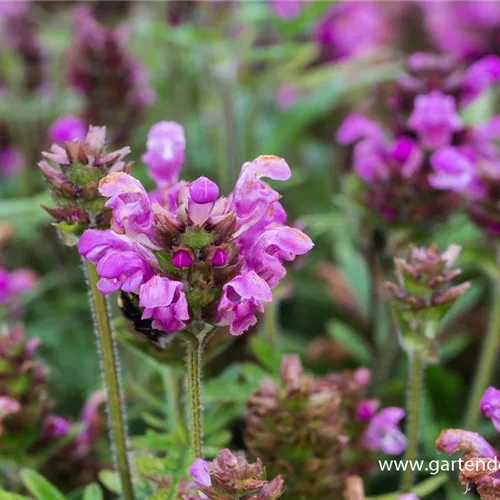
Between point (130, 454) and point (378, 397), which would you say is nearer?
point (130, 454)

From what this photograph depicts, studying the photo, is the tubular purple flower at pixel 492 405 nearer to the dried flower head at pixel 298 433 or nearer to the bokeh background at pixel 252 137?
the dried flower head at pixel 298 433

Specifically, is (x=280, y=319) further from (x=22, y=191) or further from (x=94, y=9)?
(x=94, y=9)

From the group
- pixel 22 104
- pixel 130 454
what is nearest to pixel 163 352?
pixel 130 454

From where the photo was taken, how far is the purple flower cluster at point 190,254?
0.53 metres

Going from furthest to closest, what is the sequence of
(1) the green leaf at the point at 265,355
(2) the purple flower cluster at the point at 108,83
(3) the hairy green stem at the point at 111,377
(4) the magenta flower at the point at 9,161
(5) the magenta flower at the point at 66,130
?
(4) the magenta flower at the point at 9,161 < (2) the purple flower cluster at the point at 108,83 < (5) the magenta flower at the point at 66,130 < (1) the green leaf at the point at 265,355 < (3) the hairy green stem at the point at 111,377

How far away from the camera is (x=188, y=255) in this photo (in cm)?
54

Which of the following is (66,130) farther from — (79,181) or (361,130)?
(79,181)

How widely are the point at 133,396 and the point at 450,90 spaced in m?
0.61

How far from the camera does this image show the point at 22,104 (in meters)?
1.63

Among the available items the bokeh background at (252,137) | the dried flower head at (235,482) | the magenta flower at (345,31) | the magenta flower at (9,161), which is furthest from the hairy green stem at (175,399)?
the magenta flower at (345,31)

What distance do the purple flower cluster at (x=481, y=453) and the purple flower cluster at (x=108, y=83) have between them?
870mm

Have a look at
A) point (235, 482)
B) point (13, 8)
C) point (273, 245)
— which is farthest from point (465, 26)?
point (235, 482)

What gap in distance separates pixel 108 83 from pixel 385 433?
2.65ft

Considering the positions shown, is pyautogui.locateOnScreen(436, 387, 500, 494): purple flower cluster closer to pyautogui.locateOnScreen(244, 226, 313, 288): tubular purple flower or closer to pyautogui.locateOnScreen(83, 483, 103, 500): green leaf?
pyautogui.locateOnScreen(244, 226, 313, 288): tubular purple flower
